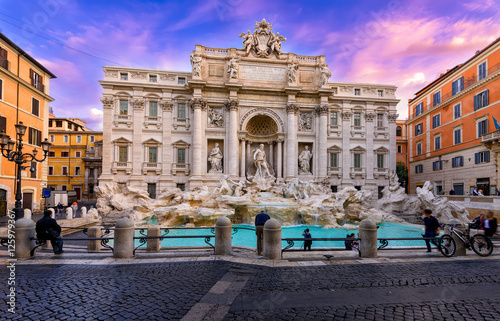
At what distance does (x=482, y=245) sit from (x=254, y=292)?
8.07m

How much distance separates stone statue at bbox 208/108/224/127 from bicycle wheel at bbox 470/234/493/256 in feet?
79.2

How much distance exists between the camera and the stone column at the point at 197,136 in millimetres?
27609

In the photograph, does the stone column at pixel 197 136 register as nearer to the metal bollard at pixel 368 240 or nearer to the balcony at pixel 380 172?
the balcony at pixel 380 172

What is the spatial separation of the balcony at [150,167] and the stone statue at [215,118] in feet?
24.3

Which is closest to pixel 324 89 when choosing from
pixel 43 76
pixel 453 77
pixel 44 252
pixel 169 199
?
pixel 453 77

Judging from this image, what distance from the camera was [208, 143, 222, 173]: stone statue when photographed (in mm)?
28344

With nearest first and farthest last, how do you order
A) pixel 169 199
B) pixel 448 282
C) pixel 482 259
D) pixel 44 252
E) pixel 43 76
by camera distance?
1. pixel 448 282
2. pixel 482 259
3. pixel 44 252
4. pixel 169 199
5. pixel 43 76

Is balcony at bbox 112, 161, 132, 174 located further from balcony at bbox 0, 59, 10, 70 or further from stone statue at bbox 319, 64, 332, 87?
stone statue at bbox 319, 64, 332, 87

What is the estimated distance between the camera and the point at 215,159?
2839cm

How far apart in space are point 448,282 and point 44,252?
1185 centimetres

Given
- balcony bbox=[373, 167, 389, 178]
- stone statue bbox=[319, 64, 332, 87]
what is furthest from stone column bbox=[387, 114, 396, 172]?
stone statue bbox=[319, 64, 332, 87]

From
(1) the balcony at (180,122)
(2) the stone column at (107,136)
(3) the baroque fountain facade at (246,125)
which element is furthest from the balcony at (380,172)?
(2) the stone column at (107,136)

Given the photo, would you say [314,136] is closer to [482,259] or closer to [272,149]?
[272,149]

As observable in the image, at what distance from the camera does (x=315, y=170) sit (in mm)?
30062
